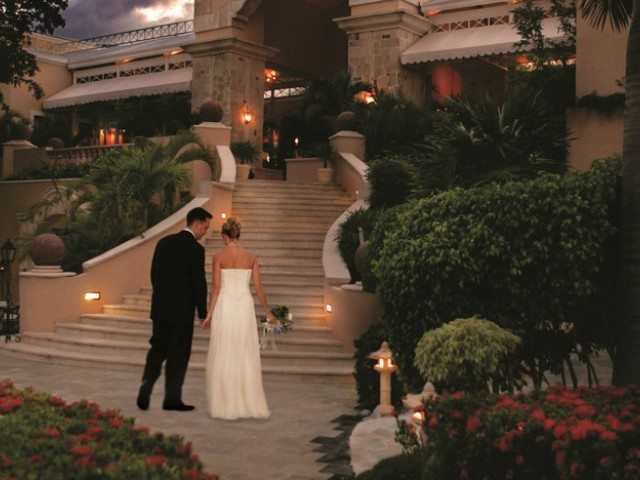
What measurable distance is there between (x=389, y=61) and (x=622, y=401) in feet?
67.6

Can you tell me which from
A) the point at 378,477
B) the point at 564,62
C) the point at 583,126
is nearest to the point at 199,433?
the point at 378,477

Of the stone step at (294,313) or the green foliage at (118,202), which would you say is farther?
the green foliage at (118,202)

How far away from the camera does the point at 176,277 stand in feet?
27.5

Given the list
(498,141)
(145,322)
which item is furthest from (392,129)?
(145,322)

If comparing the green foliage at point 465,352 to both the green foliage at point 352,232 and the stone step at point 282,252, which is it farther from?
the stone step at point 282,252

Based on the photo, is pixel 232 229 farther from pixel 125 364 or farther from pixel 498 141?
pixel 498 141

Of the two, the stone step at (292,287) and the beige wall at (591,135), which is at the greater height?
the beige wall at (591,135)

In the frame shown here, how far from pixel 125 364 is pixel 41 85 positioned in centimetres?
2571

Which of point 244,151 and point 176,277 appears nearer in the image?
point 176,277

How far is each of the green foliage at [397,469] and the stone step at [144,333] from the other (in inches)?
237

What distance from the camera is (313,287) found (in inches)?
582

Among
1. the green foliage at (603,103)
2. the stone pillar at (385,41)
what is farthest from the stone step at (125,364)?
the stone pillar at (385,41)

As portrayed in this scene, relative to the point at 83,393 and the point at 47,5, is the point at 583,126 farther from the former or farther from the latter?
the point at 47,5

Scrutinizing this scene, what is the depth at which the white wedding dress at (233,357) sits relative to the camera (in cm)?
854
